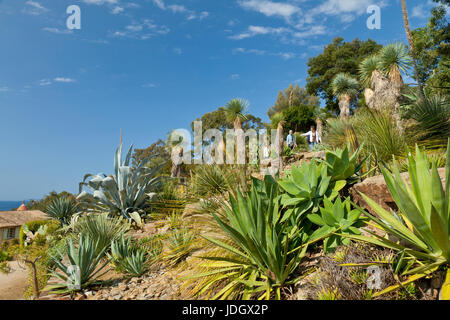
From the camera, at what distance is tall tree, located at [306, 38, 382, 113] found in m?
35.0

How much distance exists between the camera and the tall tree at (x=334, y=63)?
35.0 metres

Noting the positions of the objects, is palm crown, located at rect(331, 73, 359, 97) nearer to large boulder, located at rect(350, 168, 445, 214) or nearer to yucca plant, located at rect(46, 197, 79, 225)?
large boulder, located at rect(350, 168, 445, 214)

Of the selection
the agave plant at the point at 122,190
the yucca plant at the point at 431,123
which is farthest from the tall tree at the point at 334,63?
the agave plant at the point at 122,190

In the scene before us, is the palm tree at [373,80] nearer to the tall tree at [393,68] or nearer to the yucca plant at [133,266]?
the tall tree at [393,68]

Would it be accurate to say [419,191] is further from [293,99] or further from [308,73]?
[293,99]

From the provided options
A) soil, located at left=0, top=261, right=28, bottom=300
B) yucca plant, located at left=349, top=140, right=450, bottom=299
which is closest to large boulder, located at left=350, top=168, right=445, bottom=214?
yucca plant, located at left=349, top=140, right=450, bottom=299

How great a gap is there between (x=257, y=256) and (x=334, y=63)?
3971 centimetres

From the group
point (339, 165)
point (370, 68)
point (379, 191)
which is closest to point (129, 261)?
point (339, 165)

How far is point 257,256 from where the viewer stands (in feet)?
9.14

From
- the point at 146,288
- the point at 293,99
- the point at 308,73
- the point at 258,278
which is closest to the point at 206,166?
the point at 146,288

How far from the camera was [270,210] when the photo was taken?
307cm

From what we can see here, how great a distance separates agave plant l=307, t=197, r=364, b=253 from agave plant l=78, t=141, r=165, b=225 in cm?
570

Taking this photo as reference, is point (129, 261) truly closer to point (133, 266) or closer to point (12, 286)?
point (133, 266)
